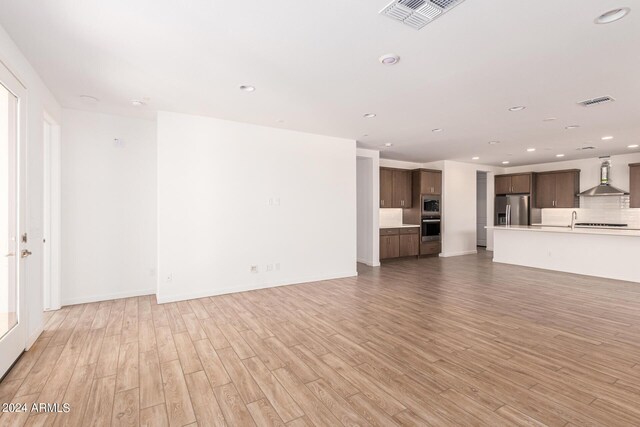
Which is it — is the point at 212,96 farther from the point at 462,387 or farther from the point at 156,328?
the point at 462,387

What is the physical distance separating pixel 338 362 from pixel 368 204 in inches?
198

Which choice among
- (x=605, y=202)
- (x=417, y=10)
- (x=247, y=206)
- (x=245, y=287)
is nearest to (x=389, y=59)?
(x=417, y=10)

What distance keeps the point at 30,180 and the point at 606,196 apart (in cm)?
1187

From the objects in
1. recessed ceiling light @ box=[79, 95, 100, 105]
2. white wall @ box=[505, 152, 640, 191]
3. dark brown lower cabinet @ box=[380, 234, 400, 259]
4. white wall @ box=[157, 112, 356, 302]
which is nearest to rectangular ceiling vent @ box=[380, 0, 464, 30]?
white wall @ box=[157, 112, 356, 302]

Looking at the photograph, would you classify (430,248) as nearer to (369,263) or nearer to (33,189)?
(369,263)

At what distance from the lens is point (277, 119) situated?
16.0 feet

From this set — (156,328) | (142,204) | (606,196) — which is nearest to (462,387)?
(156,328)

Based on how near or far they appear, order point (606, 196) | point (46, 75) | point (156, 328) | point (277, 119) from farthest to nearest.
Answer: point (606, 196) < point (277, 119) < point (156, 328) < point (46, 75)

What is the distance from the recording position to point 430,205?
8.70 metres

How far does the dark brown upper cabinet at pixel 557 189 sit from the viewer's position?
866cm

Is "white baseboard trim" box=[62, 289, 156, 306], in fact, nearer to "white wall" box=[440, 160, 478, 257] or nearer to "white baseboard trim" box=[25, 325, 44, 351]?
"white baseboard trim" box=[25, 325, 44, 351]

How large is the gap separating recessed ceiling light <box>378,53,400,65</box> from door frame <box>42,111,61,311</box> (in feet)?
14.3

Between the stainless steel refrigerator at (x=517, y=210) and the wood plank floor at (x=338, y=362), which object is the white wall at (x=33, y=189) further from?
the stainless steel refrigerator at (x=517, y=210)

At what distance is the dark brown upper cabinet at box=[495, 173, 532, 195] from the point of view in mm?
9273
